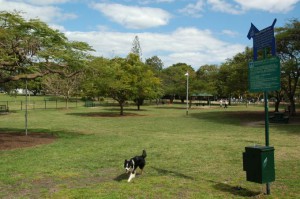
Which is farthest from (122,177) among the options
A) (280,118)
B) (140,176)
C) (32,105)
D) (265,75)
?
(32,105)

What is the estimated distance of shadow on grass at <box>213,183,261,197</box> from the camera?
Result: 7.18m

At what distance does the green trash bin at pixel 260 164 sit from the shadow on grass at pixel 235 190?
29 cm

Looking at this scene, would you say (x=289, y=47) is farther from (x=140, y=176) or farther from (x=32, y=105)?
(x=32, y=105)

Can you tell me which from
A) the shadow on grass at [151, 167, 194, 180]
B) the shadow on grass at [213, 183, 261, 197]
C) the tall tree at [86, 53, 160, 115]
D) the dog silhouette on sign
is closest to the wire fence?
the tall tree at [86, 53, 160, 115]

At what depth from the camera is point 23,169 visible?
9.73 m

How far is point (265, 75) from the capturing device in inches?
284

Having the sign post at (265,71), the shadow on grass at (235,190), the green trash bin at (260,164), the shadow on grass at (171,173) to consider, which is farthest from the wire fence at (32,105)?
the green trash bin at (260,164)

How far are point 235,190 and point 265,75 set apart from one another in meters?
2.49

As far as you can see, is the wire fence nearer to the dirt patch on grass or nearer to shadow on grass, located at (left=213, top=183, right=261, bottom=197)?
the dirt patch on grass

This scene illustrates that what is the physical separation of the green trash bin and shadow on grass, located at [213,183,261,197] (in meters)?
0.29

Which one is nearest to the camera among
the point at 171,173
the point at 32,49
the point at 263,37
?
the point at 263,37

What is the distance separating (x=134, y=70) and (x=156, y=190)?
33.5m

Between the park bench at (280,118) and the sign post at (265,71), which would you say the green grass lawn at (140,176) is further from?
the park bench at (280,118)

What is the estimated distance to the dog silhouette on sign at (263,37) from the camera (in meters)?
7.11
